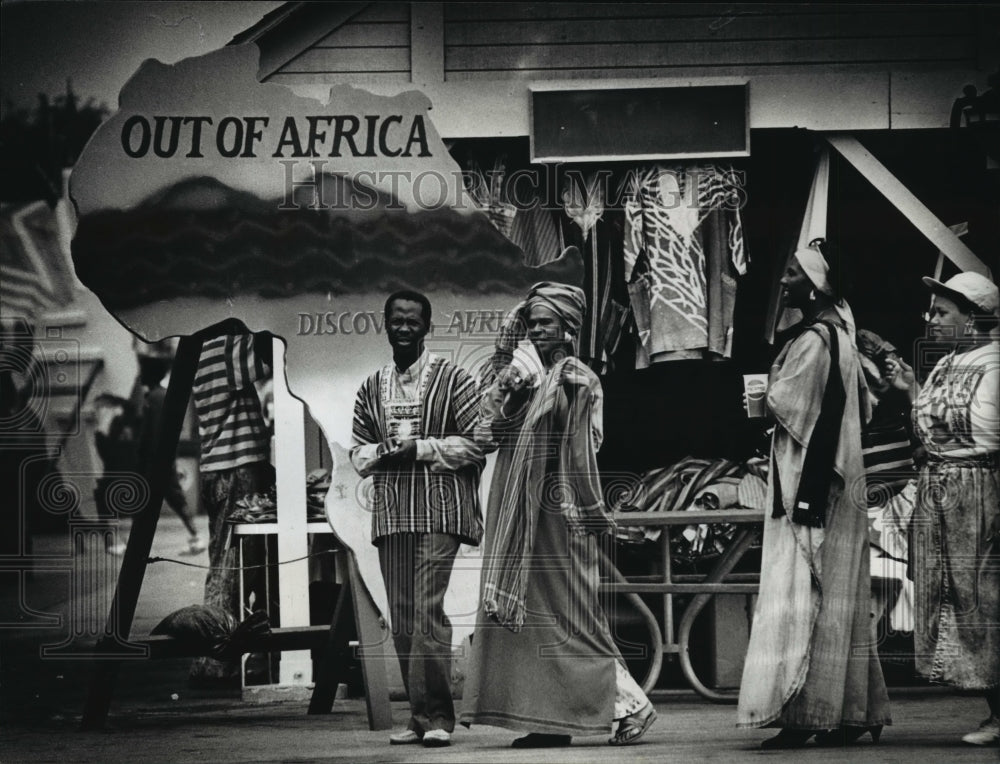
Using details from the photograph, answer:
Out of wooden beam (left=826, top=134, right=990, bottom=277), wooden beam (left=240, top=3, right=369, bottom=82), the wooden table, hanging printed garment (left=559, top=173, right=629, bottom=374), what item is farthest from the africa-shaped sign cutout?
wooden beam (left=826, top=134, right=990, bottom=277)

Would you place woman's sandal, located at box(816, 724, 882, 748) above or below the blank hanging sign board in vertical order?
below

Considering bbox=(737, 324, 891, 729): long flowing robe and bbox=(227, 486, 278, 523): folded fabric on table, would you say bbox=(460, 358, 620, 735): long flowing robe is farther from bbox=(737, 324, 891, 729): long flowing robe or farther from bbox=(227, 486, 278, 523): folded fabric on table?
bbox=(227, 486, 278, 523): folded fabric on table

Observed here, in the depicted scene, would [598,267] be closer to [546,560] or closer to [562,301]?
[562,301]

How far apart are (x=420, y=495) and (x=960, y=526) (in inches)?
90.0

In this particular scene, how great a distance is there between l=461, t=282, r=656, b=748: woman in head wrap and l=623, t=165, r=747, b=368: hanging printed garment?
0.60m

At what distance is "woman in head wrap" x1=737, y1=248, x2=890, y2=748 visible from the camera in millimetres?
7688

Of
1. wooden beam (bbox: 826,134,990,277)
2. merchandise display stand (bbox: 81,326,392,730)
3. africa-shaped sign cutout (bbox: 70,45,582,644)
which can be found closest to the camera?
merchandise display stand (bbox: 81,326,392,730)

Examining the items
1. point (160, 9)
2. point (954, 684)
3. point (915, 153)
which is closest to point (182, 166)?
point (160, 9)

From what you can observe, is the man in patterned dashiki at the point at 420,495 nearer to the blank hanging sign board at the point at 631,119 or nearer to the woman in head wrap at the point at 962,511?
the blank hanging sign board at the point at 631,119

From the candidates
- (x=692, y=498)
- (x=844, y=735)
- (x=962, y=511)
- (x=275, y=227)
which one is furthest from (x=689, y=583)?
(x=275, y=227)

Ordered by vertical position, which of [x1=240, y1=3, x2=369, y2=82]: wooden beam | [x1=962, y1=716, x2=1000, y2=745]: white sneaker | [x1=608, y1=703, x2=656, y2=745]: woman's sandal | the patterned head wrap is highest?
[x1=240, y1=3, x2=369, y2=82]: wooden beam

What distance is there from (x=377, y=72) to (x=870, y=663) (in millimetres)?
3292

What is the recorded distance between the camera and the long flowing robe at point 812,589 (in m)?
7.68

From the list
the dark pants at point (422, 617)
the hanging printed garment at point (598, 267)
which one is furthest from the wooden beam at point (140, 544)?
the hanging printed garment at point (598, 267)
